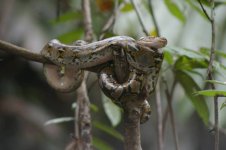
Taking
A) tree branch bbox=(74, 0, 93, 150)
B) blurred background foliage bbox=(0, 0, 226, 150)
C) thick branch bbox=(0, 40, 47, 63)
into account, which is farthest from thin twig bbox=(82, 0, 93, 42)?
blurred background foliage bbox=(0, 0, 226, 150)

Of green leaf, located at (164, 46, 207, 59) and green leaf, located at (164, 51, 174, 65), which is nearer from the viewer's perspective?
green leaf, located at (164, 46, 207, 59)

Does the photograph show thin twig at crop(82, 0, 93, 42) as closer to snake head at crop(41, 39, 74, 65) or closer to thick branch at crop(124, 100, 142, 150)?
snake head at crop(41, 39, 74, 65)

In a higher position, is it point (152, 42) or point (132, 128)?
point (152, 42)

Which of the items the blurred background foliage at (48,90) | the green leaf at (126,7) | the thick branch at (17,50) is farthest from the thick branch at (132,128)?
the blurred background foliage at (48,90)

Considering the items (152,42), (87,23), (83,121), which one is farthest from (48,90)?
(152,42)

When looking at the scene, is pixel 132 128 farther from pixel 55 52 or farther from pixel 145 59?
pixel 55 52

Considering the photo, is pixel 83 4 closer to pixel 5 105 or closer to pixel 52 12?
pixel 52 12

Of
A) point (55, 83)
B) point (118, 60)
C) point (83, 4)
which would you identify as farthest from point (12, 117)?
point (118, 60)

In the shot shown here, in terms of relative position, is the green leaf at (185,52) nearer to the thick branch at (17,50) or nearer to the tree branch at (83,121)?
the tree branch at (83,121)
